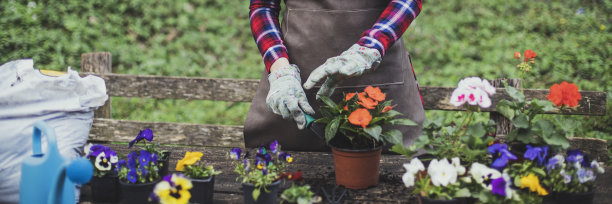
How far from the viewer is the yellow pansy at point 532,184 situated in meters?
1.25

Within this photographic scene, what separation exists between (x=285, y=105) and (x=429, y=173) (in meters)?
0.55

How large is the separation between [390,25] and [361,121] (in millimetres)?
513

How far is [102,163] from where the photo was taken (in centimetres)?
146

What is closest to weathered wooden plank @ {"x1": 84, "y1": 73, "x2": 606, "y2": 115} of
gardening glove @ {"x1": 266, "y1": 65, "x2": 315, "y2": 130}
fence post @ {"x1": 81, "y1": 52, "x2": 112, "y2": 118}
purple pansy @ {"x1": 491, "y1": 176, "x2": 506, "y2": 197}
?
fence post @ {"x1": 81, "y1": 52, "x2": 112, "y2": 118}

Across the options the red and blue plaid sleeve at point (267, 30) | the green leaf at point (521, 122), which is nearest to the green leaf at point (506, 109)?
the green leaf at point (521, 122)

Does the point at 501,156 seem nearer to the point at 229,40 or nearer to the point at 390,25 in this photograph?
the point at 390,25

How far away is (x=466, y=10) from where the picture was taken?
551 cm

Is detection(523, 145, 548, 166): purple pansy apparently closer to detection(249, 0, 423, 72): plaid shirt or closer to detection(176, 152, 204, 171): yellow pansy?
detection(249, 0, 423, 72): plaid shirt

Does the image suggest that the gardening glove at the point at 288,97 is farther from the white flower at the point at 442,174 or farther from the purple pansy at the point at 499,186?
the purple pansy at the point at 499,186

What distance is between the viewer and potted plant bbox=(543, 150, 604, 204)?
130 centimetres

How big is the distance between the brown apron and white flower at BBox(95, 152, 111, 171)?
643 millimetres

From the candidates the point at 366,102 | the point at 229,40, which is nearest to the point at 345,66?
the point at 366,102


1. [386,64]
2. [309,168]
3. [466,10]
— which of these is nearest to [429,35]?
[466,10]

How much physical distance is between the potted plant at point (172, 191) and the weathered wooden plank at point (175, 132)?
1.53 m
